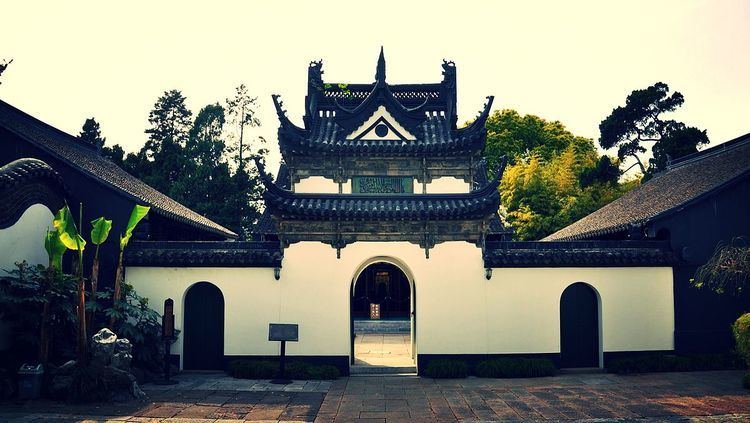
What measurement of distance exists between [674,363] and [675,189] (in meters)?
6.68

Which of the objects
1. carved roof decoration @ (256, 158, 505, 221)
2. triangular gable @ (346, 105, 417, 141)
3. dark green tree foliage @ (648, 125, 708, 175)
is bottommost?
carved roof decoration @ (256, 158, 505, 221)

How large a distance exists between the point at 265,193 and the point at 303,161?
1997mm

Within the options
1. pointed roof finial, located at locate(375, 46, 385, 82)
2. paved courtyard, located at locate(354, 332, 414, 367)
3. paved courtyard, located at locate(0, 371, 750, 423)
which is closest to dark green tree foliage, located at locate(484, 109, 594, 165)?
paved courtyard, located at locate(354, 332, 414, 367)

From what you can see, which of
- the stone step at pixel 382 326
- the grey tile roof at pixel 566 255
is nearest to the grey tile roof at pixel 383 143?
the grey tile roof at pixel 566 255

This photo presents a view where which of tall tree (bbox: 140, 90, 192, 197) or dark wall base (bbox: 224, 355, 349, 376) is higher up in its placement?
tall tree (bbox: 140, 90, 192, 197)

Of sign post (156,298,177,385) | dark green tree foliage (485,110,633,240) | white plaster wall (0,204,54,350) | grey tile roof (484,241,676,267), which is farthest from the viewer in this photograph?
dark green tree foliage (485,110,633,240)

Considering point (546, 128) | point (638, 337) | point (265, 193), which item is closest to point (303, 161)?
point (265, 193)

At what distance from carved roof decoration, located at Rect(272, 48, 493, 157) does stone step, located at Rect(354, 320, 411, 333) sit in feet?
38.0

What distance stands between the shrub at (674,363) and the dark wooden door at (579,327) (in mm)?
697

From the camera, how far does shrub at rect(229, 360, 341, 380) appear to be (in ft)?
40.1

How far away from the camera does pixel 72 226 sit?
10117mm

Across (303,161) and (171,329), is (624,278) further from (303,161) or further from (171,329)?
(171,329)

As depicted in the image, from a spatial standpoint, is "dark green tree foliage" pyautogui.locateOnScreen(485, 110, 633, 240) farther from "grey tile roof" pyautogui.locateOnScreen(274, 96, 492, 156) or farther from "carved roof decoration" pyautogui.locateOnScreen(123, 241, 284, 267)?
"carved roof decoration" pyautogui.locateOnScreen(123, 241, 284, 267)

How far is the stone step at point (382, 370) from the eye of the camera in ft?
43.4
